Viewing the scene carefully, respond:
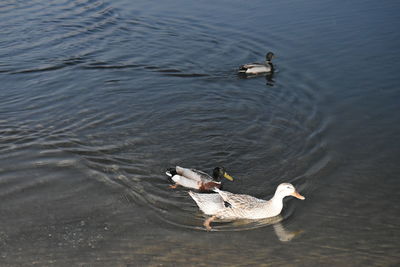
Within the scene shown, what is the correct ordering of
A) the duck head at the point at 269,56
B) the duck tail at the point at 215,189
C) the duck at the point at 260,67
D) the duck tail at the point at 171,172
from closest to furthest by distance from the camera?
the duck tail at the point at 215,189
the duck tail at the point at 171,172
the duck at the point at 260,67
the duck head at the point at 269,56

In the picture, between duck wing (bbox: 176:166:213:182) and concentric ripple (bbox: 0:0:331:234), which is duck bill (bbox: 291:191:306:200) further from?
duck wing (bbox: 176:166:213:182)

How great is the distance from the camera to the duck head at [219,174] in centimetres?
930

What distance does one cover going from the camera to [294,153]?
1033cm

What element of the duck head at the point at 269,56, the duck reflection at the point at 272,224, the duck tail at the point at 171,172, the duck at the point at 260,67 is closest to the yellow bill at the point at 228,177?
the duck tail at the point at 171,172

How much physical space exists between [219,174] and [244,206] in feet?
3.91

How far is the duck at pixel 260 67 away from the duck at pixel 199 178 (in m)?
Result: 5.67

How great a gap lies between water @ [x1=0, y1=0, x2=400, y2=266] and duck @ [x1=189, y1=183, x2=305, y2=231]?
18 cm

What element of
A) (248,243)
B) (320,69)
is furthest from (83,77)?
(248,243)

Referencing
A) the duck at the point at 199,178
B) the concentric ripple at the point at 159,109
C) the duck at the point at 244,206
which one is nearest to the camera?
the duck at the point at 244,206

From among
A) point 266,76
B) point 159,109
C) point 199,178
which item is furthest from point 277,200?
point 266,76

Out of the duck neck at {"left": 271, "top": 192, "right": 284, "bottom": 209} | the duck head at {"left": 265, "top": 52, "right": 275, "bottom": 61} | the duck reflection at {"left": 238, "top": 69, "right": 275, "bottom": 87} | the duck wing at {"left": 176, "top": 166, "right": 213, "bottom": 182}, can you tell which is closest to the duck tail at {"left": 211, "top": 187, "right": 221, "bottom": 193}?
the duck wing at {"left": 176, "top": 166, "right": 213, "bottom": 182}

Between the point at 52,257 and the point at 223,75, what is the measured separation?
863cm

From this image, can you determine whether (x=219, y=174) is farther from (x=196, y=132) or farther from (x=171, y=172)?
(x=196, y=132)

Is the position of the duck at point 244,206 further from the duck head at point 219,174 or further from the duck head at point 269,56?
the duck head at point 269,56
